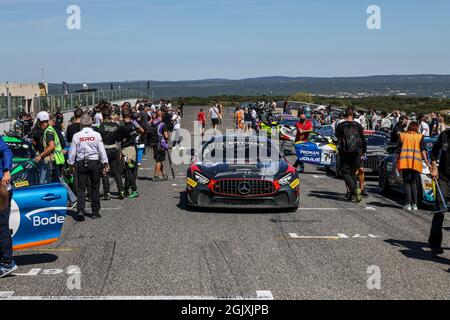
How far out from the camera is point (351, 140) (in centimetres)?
1291

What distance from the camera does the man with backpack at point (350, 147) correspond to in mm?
12938

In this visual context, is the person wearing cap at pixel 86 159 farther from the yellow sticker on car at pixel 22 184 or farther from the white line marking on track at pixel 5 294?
the white line marking on track at pixel 5 294

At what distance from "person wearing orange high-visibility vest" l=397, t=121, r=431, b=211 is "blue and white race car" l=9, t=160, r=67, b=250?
271 inches

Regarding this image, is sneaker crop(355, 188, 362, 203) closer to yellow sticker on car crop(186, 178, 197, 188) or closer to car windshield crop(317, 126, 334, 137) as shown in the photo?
yellow sticker on car crop(186, 178, 197, 188)

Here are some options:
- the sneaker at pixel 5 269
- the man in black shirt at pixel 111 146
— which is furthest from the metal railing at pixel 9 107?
the sneaker at pixel 5 269

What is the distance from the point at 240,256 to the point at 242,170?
3719 mm

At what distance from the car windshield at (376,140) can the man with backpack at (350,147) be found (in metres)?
5.82

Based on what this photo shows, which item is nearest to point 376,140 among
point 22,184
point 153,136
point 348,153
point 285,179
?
point 348,153

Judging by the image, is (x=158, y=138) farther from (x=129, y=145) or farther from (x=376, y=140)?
(x=376, y=140)

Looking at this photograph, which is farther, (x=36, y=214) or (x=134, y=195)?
(x=134, y=195)

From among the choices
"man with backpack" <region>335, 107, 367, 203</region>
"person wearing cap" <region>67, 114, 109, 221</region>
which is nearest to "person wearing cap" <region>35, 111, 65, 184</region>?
"person wearing cap" <region>67, 114, 109, 221</region>

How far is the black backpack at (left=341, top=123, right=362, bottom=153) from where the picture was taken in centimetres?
1291
